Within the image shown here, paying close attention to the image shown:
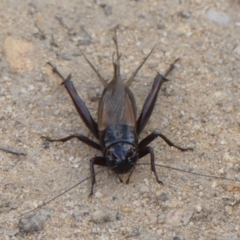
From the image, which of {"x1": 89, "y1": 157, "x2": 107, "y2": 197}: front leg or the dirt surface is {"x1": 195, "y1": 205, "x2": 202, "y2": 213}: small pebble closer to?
the dirt surface

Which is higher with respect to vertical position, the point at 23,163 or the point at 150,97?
the point at 150,97

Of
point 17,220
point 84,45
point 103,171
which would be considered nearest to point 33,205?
point 17,220

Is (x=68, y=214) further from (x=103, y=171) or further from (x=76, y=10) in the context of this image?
(x=76, y=10)

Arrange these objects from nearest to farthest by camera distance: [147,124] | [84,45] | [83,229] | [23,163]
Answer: [83,229] < [23,163] < [147,124] < [84,45]

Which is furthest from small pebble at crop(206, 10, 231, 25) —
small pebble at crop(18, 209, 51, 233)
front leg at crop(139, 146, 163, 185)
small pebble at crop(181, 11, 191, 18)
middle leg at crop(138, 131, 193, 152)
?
small pebble at crop(18, 209, 51, 233)

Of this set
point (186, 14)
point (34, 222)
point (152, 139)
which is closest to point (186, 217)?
point (152, 139)

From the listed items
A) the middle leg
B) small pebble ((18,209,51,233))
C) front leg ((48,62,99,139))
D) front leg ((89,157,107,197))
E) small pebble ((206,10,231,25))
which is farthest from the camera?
small pebble ((206,10,231,25))
